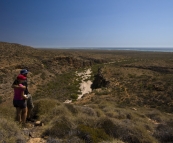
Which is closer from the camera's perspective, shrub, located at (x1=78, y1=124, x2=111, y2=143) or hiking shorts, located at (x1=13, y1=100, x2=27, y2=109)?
shrub, located at (x1=78, y1=124, x2=111, y2=143)

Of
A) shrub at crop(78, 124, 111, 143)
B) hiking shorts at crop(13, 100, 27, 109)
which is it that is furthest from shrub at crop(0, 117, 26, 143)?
shrub at crop(78, 124, 111, 143)

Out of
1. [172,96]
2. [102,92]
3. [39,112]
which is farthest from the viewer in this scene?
[102,92]

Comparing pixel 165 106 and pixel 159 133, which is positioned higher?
Result: pixel 159 133

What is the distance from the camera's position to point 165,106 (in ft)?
55.8

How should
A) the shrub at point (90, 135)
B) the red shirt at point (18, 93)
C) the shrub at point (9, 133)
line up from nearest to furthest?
the shrub at point (9, 133)
the shrub at point (90, 135)
the red shirt at point (18, 93)

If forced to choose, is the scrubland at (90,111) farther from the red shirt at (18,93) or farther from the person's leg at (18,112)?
the red shirt at (18,93)

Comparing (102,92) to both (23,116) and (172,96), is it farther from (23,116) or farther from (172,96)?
(23,116)

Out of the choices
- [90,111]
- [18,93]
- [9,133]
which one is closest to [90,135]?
[9,133]

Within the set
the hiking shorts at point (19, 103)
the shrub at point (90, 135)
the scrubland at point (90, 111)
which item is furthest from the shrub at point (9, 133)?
the shrub at point (90, 135)

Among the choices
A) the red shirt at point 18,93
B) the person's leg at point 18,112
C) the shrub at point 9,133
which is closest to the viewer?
the shrub at point 9,133

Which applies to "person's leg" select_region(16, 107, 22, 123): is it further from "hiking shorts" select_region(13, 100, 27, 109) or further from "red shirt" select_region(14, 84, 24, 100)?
"red shirt" select_region(14, 84, 24, 100)

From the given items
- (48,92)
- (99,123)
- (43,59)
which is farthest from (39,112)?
(43,59)

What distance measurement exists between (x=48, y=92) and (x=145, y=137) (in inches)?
839

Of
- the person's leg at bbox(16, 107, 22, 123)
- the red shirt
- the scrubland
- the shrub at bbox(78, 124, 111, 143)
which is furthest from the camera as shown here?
the person's leg at bbox(16, 107, 22, 123)
